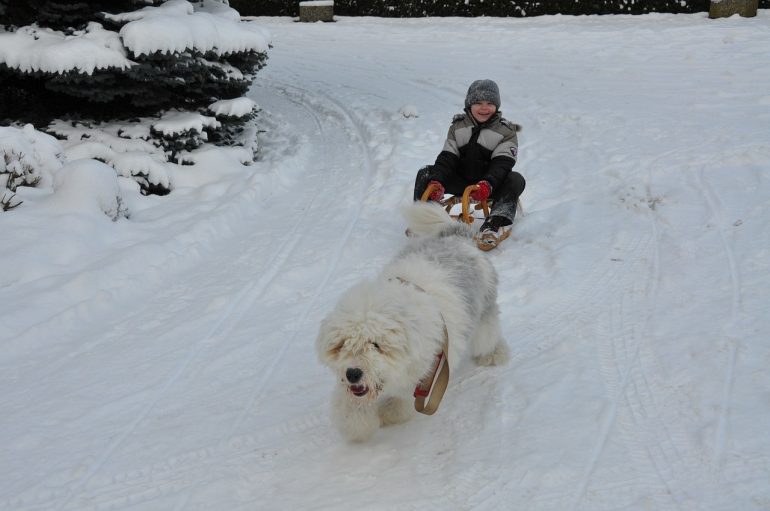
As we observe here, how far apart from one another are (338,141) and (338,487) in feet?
23.6

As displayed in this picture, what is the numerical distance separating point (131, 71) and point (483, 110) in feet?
12.7

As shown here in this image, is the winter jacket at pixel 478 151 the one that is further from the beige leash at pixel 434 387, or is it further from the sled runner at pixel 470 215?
the beige leash at pixel 434 387

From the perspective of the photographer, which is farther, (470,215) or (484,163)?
(484,163)

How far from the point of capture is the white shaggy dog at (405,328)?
3.31 meters

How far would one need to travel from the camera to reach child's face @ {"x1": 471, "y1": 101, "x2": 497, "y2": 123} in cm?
667

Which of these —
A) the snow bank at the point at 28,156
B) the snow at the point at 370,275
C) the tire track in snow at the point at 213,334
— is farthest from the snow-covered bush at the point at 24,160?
the tire track in snow at the point at 213,334

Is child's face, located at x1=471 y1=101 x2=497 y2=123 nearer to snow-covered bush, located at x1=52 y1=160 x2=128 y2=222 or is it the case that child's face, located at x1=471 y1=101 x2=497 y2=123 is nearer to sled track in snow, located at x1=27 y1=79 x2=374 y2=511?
sled track in snow, located at x1=27 y1=79 x2=374 y2=511

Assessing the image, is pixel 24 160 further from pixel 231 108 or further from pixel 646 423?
pixel 646 423

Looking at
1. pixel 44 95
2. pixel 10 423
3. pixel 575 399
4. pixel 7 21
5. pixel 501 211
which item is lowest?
pixel 10 423

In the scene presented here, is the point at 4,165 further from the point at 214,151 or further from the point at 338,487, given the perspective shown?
the point at 338,487

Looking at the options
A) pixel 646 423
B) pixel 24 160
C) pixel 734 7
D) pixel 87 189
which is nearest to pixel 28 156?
pixel 24 160

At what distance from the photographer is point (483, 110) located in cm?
673

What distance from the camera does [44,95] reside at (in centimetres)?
834

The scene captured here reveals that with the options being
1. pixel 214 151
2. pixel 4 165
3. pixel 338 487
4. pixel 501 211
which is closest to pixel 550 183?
pixel 501 211
